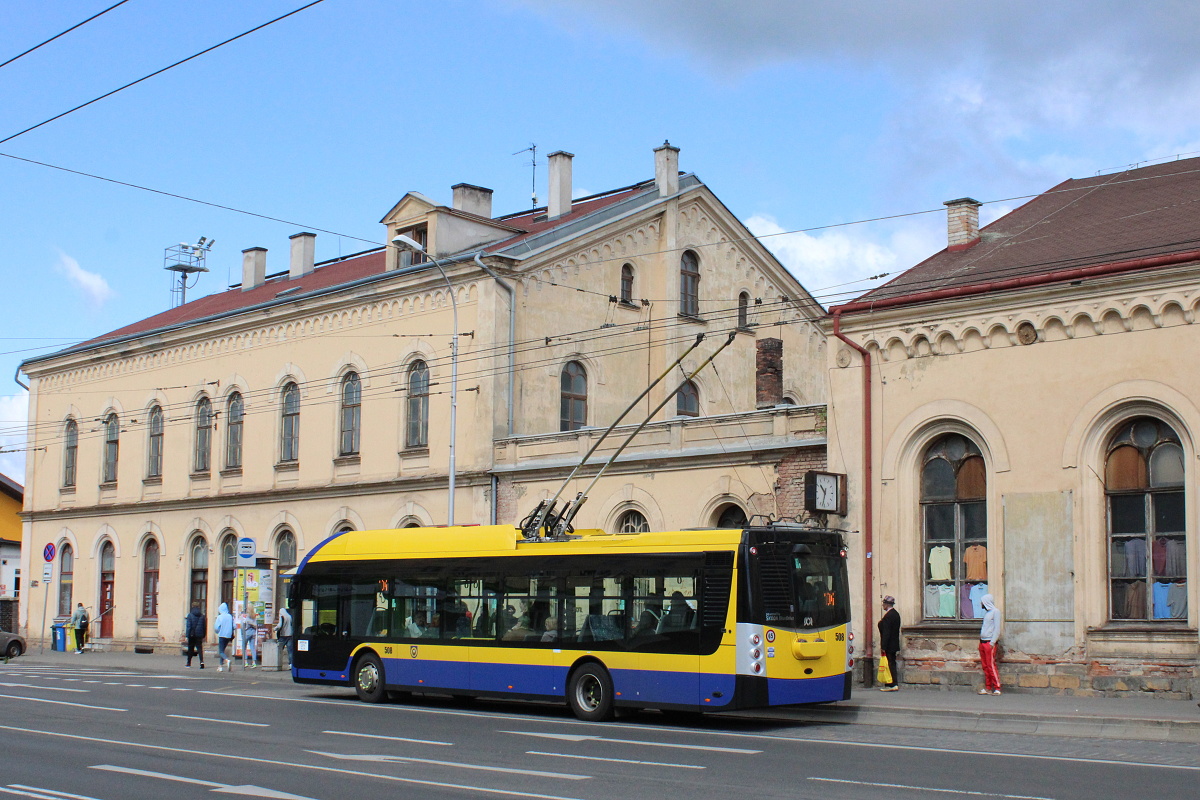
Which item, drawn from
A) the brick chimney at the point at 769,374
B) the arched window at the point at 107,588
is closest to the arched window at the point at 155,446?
the arched window at the point at 107,588

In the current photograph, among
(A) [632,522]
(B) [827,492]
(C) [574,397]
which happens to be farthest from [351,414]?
(B) [827,492]

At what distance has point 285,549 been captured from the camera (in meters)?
38.6

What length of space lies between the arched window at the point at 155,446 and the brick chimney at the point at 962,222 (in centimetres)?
2698

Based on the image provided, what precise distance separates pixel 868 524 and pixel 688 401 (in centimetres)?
1279

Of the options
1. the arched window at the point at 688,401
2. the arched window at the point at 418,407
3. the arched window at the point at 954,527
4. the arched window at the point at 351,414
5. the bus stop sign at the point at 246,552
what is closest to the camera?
the arched window at the point at 954,527

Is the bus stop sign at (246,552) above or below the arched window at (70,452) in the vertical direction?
below

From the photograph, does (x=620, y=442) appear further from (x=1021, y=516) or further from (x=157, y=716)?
(x=157, y=716)

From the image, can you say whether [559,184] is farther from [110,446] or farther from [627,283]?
[110,446]

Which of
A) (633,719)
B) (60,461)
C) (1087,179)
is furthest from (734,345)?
(60,461)

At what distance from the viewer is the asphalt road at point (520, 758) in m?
12.2

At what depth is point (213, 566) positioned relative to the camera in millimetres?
40688

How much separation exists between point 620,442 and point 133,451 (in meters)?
21.3

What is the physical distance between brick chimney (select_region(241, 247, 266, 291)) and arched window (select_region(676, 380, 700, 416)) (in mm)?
18750

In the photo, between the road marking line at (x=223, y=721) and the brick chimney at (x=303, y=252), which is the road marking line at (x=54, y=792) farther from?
the brick chimney at (x=303, y=252)
